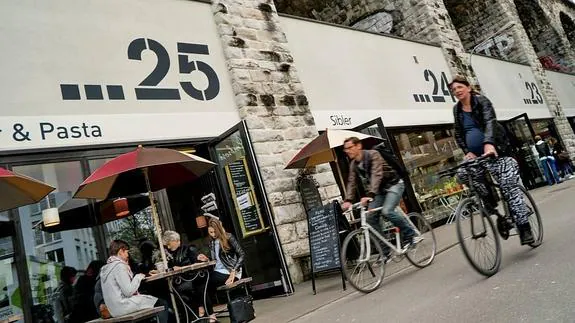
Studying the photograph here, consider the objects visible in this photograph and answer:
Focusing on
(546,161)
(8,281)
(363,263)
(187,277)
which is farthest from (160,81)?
(546,161)

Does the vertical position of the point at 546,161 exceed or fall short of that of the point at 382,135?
it falls short

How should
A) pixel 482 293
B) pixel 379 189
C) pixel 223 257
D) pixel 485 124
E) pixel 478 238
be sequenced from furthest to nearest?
pixel 223 257 → pixel 379 189 → pixel 485 124 → pixel 478 238 → pixel 482 293

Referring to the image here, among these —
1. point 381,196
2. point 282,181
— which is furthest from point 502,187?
point 282,181

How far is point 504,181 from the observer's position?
416 cm

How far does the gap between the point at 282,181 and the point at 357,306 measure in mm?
3374

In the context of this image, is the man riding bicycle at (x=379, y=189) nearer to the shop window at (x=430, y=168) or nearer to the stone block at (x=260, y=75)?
the stone block at (x=260, y=75)

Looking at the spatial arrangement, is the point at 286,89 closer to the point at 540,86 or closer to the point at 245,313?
the point at 245,313

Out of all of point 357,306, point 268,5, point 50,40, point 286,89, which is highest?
point 268,5

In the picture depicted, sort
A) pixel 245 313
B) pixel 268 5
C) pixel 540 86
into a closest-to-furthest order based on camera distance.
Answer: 1. pixel 245 313
2. pixel 268 5
3. pixel 540 86

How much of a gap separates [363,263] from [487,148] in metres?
1.73

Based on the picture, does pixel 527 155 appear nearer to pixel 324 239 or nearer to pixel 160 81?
pixel 324 239

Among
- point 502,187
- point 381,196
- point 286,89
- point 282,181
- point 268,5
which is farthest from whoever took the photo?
point 268,5

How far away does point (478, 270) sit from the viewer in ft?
12.2

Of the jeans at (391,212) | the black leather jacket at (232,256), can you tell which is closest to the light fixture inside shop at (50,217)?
the black leather jacket at (232,256)
